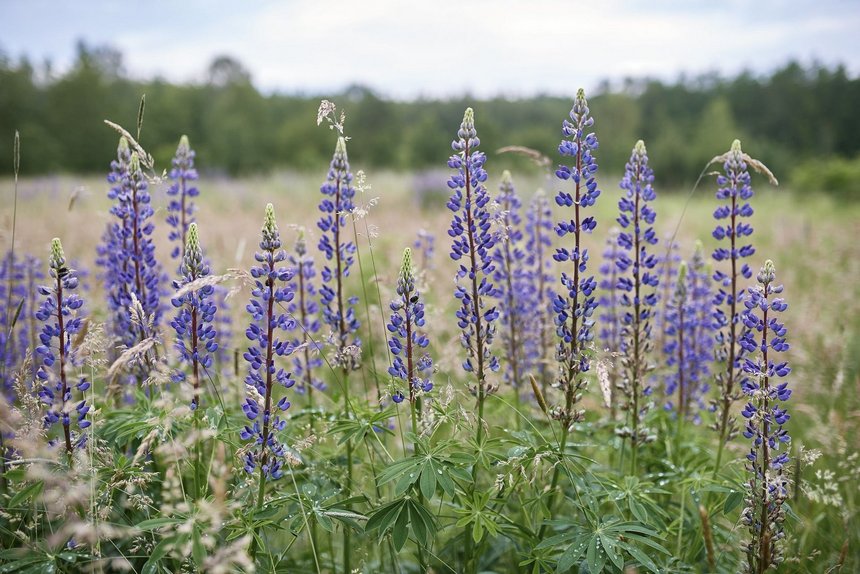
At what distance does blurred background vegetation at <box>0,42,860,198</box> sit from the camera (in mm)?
36344

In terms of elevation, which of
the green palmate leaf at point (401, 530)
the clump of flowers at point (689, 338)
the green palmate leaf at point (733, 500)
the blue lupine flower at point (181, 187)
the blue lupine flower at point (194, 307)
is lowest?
the green palmate leaf at point (733, 500)

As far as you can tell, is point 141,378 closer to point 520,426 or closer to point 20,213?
point 520,426

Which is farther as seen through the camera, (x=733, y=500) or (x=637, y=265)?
(x=637, y=265)

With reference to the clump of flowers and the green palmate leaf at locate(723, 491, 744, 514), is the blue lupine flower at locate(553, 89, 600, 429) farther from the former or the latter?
the clump of flowers

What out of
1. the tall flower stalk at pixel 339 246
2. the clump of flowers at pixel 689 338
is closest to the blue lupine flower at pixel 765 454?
the clump of flowers at pixel 689 338

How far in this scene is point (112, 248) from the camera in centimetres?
357

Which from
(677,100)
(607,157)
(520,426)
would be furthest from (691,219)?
(677,100)

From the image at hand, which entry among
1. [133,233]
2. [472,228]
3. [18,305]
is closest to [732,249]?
[472,228]

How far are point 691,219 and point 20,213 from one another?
18594mm

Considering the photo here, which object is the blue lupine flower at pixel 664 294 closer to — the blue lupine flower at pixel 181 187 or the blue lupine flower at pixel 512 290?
the blue lupine flower at pixel 512 290

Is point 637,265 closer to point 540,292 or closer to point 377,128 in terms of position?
point 540,292

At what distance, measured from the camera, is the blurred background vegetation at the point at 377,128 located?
1431 inches

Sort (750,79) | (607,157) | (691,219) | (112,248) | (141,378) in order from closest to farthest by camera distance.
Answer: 1. (141,378)
2. (112,248)
3. (691,219)
4. (607,157)
5. (750,79)

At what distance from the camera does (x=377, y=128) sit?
52312 millimetres
